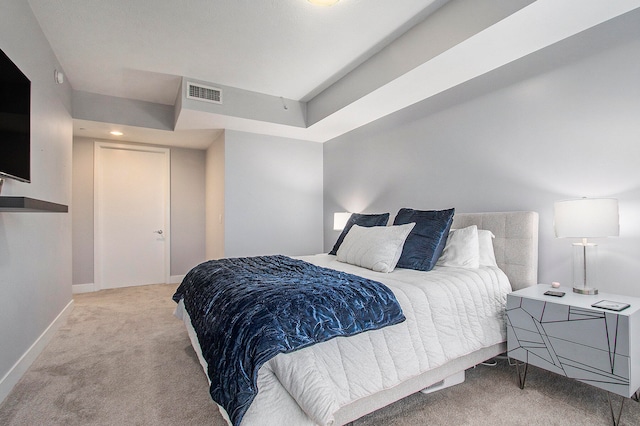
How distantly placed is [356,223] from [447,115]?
4.44 ft

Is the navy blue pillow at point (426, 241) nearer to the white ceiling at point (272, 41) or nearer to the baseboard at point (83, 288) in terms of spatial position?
the white ceiling at point (272, 41)

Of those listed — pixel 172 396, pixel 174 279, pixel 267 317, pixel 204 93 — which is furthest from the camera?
pixel 174 279

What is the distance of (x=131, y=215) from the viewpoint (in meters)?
4.99

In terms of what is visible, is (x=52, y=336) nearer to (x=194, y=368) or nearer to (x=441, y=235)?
(x=194, y=368)

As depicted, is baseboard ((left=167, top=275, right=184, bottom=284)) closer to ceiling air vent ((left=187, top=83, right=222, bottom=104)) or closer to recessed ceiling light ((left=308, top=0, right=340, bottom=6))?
ceiling air vent ((left=187, top=83, right=222, bottom=104))

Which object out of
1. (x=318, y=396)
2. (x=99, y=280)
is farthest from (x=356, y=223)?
(x=99, y=280)

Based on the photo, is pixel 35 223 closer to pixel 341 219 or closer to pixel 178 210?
pixel 178 210

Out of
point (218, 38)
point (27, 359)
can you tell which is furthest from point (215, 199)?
point (27, 359)

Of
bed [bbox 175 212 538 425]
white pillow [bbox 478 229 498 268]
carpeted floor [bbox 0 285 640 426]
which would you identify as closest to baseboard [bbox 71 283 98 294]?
carpeted floor [bbox 0 285 640 426]

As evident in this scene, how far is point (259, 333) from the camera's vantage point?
1298mm

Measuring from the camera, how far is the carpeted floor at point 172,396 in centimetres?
168

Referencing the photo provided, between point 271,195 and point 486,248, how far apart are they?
286 cm

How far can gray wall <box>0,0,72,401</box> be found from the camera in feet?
6.46

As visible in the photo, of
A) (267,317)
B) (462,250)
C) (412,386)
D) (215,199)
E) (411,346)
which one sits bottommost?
(412,386)
